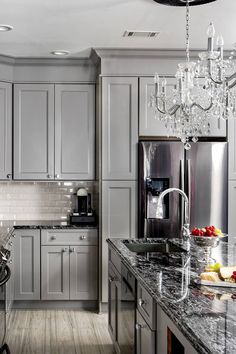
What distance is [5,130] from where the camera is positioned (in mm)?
6012

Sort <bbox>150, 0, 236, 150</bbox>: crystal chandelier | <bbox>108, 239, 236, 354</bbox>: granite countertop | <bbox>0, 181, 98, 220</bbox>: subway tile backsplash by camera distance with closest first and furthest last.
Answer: <bbox>108, 239, 236, 354</bbox>: granite countertop < <bbox>150, 0, 236, 150</bbox>: crystal chandelier < <bbox>0, 181, 98, 220</bbox>: subway tile backsplash

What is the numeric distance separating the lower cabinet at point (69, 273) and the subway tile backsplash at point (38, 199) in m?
0.70

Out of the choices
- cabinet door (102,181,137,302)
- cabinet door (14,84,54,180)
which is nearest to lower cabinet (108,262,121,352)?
cabinet door (102,181,137,302)

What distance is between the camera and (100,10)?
165 inches

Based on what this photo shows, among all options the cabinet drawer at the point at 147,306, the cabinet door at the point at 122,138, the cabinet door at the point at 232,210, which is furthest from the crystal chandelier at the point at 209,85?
the cabinet door at the point at 232,210

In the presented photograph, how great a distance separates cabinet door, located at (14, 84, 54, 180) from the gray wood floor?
147 cm

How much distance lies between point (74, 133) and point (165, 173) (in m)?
1.14

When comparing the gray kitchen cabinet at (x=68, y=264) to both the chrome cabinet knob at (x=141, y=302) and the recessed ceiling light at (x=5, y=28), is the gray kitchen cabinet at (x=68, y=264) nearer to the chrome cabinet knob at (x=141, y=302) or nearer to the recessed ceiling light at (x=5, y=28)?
the recessed ceiling light at (x=5, y=28)

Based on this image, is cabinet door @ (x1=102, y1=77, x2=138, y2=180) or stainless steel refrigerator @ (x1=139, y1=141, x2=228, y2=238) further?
cabinet door @ (x1=102, y1=77, x2=138, y2=180)

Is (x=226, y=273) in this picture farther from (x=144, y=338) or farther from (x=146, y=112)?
(x=146, y=112)

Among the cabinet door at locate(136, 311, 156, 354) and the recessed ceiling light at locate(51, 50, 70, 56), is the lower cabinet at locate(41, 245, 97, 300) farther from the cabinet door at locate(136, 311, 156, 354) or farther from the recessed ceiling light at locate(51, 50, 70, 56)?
the cabinet door at locate(136, 311, 156, 354)

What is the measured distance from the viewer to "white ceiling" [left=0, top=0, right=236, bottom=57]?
13.4 feet

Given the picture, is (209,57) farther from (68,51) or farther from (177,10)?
(68,51)

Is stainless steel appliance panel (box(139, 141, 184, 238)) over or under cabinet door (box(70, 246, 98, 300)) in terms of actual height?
over
